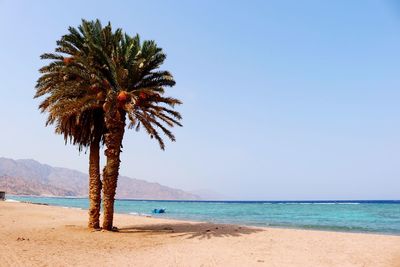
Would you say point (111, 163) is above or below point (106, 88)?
below

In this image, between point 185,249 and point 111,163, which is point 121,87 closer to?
point 111,163

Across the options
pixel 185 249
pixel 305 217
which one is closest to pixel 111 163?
pixel 185 249

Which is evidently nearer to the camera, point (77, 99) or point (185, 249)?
point (185, 249)

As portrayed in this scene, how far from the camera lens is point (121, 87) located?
19.8m

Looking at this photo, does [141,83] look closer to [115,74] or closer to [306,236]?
[115,74]

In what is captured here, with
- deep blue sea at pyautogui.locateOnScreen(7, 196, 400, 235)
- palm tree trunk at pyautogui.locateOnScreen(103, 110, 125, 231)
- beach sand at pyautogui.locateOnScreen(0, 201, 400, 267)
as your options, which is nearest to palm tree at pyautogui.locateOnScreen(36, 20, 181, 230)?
palm tree trunk at pyautogui.locateOnScreen(103, 110, 125, 231)

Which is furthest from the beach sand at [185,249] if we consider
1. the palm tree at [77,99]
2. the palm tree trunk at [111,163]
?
the palm tree at [77,99]

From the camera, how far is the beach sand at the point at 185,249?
1273 centimetres

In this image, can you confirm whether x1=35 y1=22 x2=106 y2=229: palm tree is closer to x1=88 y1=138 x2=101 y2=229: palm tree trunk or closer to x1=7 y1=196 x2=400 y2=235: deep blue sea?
x1=88 y1=138 x2=101 y2=229: palm tree trunk

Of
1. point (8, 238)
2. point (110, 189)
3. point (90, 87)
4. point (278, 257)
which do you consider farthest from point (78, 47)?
point (278, 257)

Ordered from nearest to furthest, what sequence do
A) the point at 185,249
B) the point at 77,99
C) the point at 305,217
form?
the point at 185,249 < the point at 77,99 < the point at 305,217

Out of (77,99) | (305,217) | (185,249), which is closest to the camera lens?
(185,249)

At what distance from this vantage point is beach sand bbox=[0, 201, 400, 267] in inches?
501

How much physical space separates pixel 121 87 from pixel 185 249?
9.25 metres
